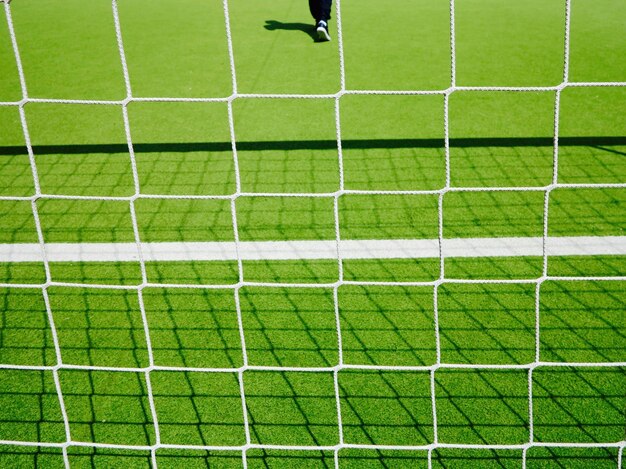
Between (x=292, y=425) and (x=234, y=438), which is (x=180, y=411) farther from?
(x=292, y=425)

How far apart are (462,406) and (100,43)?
5.39 meters

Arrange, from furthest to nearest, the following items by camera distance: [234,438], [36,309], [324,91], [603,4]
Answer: [603,4], [324,91], [36,309], [234,438]

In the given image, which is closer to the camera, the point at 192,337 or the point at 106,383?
the point at 106,383

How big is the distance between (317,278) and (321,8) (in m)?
3.63

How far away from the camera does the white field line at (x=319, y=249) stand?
290 centimetres

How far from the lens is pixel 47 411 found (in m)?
2.12

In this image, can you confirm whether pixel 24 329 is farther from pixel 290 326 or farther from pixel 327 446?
pixel 327 446

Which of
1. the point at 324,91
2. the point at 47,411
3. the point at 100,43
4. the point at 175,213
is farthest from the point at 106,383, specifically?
the point at 100,43

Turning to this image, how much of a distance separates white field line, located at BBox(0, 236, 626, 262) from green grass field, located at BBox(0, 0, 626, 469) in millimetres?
53

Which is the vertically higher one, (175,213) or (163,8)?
(163,8)

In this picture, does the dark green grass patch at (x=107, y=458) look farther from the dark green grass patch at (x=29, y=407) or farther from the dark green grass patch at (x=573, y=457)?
the dark green grass patch at (x=573, y=457)

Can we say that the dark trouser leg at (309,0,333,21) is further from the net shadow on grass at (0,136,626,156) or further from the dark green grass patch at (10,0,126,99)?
the net shadow on grass at (0,136,626,156)

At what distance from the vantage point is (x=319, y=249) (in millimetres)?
2969

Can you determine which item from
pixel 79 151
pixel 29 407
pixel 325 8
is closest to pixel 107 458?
pixel 29 407
